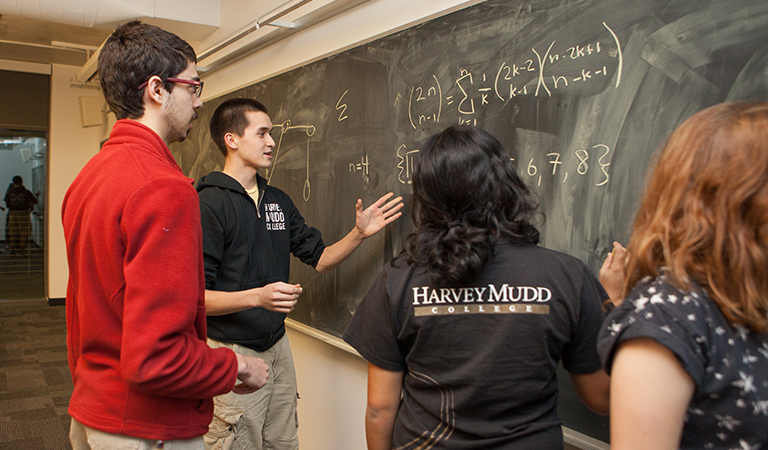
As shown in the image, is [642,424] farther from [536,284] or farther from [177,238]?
[177,238]

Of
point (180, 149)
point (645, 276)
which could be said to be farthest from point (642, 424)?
point (180, 149)

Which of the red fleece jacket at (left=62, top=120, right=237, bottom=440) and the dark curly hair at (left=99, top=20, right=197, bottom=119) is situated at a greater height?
the dark curly hair at (left=99, top=20, right=197, bottom=119)

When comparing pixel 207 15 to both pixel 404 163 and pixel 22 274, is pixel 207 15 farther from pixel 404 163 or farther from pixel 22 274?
pixel 22 274

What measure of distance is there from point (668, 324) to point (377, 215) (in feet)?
4.64

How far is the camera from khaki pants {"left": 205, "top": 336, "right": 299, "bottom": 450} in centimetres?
198

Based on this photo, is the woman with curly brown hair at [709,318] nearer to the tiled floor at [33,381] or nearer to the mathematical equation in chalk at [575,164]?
the mathematical equation in chalk at [575,164]

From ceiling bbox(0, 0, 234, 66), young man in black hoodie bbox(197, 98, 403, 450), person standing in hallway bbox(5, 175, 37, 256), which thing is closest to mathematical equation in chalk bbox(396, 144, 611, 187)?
young man in black hoodie bbox(197, 98, 403, 450)

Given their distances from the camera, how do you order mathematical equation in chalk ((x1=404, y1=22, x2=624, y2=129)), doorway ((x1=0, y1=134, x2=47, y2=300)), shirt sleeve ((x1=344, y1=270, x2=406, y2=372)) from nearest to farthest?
shirt sleeve ((x1=344, y1=270, x2=406, y2=372))
mathematical equation in chalk ((x1=404, y1=22, x2=624, y2=129))
doorway ((x1=0, y1=134, x2=47, y2=300))

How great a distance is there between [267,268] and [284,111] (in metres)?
1.06

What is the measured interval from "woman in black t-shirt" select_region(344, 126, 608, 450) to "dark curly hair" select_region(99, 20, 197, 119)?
2.24 ft

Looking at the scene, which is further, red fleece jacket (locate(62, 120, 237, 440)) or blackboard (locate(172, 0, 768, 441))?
blackboard (locate(172, 0, 768, 441))

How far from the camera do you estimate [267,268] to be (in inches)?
80.4

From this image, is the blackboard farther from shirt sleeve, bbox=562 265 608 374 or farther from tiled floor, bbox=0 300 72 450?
tiled floor, bbox=0 300 72 450

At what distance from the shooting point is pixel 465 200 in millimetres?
1074
